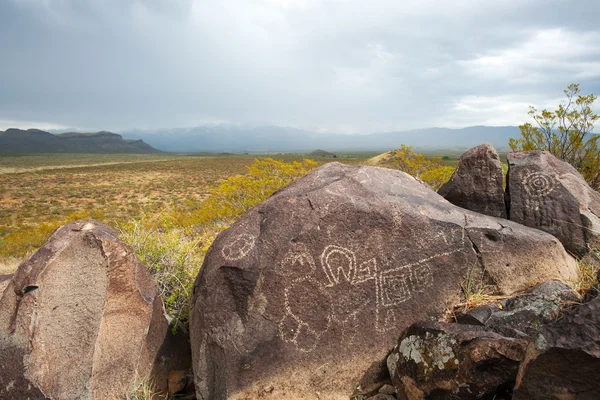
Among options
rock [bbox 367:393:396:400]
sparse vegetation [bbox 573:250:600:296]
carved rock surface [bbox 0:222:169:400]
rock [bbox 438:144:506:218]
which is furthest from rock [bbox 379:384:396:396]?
rock [bbox 438:144:506:218]

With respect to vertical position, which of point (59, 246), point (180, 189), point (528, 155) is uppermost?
point (528, 155)

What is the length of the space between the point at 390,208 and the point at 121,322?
10.8ft

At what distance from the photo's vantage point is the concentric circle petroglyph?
18.4ft

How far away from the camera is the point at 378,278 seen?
4.10m

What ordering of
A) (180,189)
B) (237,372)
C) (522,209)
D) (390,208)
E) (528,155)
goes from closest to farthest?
(237,372) → (390,208) → (522,209) → (528,155) → (180,189)

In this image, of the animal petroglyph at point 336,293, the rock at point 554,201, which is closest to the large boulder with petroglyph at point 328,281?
the animal petroglyph at point 336,293

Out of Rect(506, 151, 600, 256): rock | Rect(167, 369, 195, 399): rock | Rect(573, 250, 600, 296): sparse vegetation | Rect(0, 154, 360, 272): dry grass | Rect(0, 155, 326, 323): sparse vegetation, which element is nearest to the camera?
Rect(573, 250, 600, 296): sparse vegetation

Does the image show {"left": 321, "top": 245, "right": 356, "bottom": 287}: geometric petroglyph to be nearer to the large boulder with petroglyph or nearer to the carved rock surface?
the large boulder with petroglyph

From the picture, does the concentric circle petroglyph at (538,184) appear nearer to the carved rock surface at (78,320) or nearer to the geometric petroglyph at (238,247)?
the geometric petroglyph at (238,247)

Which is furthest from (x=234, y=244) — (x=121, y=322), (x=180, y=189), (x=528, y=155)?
(x=180, y=189)

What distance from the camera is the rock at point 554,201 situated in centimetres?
530

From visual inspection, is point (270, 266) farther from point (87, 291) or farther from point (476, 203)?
point (476, 203)

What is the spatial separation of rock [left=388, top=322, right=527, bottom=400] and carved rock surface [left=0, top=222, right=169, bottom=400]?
2889mm

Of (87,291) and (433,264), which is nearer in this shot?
(87,291)
